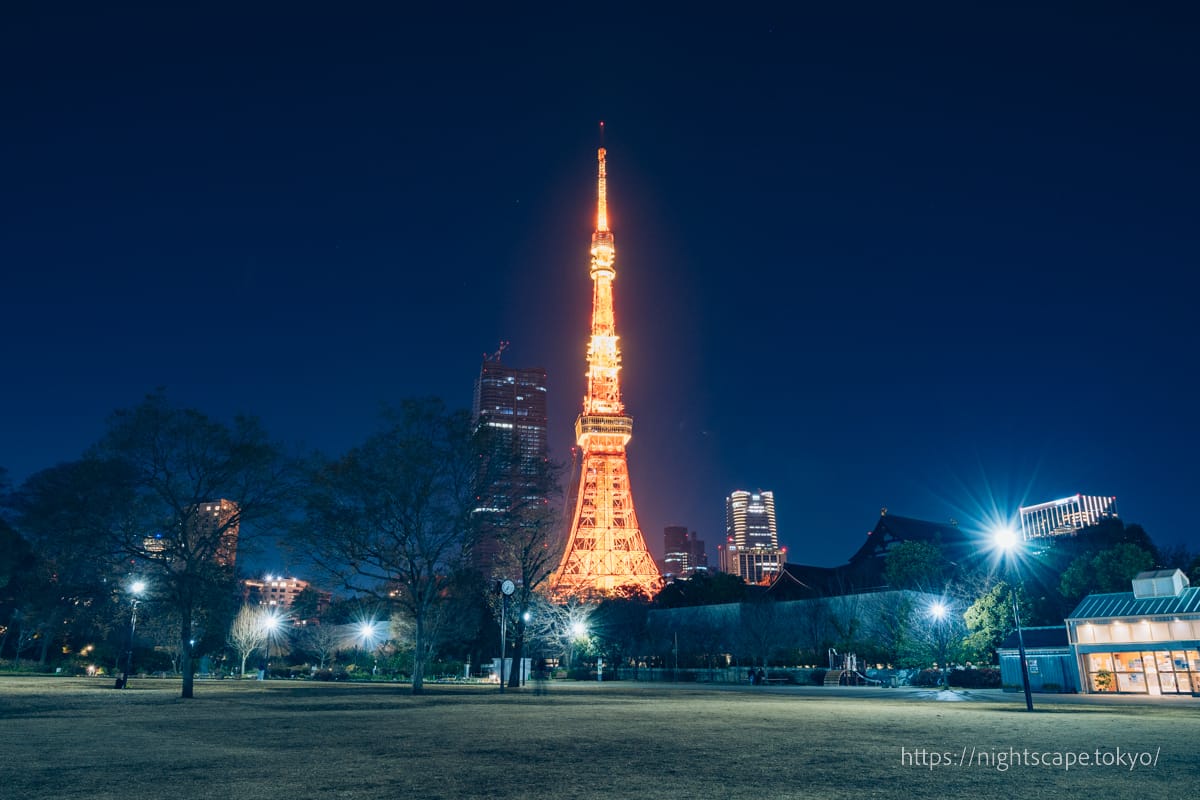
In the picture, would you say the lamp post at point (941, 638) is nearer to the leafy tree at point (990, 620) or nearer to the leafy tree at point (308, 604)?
the leafy tree at point (990, 620)

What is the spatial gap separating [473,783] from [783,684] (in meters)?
49.1

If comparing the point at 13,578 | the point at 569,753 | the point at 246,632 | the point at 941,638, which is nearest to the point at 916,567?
the point at 941,638

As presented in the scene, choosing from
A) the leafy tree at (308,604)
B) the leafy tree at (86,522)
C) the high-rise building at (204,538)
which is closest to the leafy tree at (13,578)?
the leafy tree at (86,522)

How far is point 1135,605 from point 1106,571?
17645mm

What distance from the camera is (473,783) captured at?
30.2ft

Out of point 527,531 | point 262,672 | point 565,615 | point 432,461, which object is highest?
point 432,461

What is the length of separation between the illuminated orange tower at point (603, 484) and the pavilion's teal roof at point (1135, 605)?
4604 centimetres

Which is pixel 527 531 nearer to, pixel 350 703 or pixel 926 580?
pixel 350 703

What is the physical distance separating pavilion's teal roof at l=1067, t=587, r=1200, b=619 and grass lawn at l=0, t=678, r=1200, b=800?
17.6 m

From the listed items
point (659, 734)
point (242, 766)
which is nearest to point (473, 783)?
point (242, 766)

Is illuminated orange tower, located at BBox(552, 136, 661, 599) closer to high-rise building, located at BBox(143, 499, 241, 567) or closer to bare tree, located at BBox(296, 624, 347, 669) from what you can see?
bare tree, located at BBox(296, 624, 347, 669)

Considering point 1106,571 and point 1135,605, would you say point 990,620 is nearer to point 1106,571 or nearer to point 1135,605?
point 1106,571

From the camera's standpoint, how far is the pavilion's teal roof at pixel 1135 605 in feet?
117

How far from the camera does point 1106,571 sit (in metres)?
52.8
